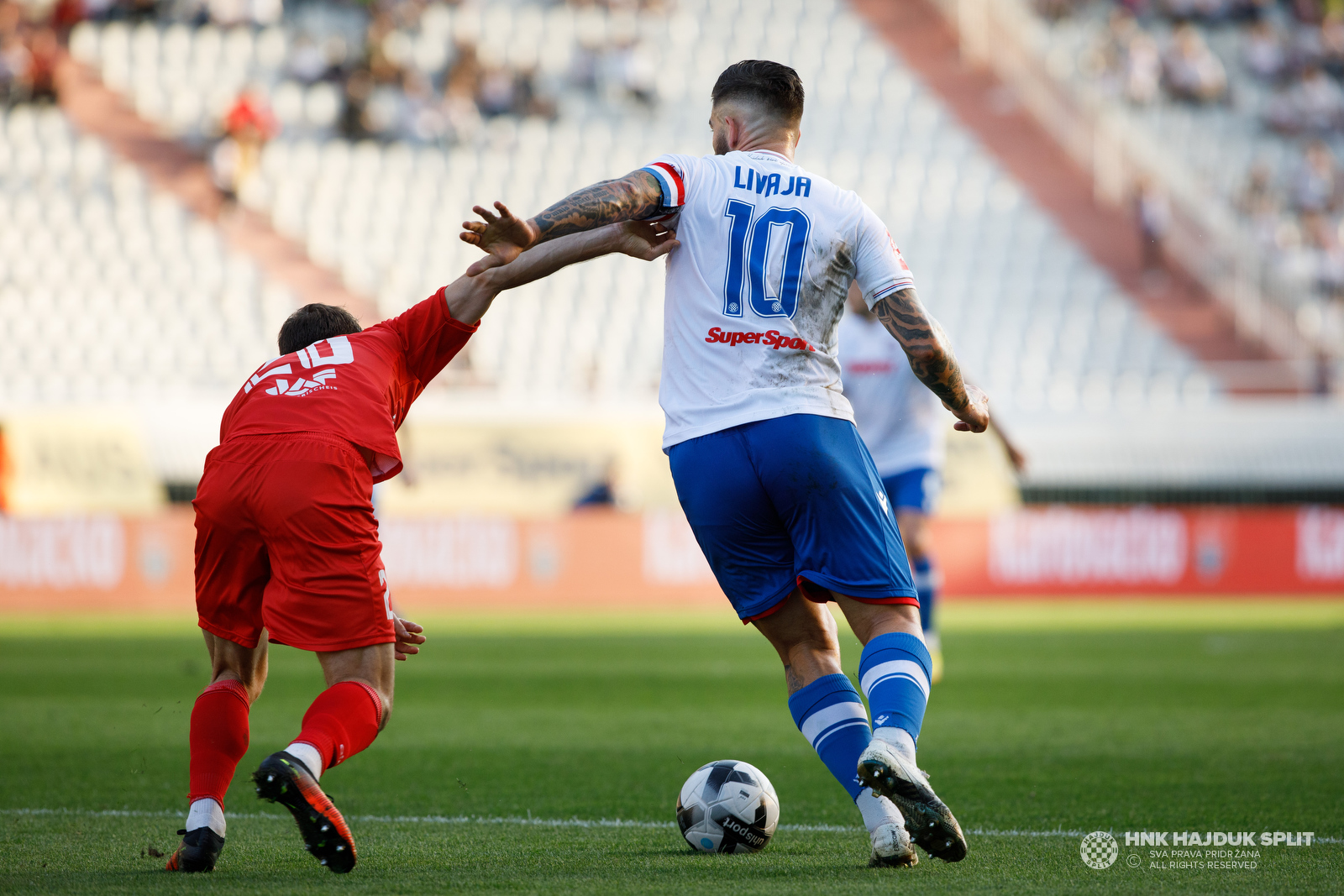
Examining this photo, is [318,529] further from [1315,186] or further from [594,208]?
[1315,186]

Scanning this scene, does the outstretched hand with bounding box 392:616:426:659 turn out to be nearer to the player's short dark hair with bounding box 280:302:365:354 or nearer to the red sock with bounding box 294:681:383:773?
the red sock with bounding box 294:681:383:773

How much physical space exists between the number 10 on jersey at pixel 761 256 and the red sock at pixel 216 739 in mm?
1739

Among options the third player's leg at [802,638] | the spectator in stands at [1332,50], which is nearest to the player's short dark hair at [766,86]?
the third player's leg at [802,638]

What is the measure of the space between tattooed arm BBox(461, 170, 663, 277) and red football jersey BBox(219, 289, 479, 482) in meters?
0.38

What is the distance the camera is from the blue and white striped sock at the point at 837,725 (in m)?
4.19

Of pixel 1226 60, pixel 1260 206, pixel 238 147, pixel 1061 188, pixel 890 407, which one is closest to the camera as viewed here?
pixel 890 407

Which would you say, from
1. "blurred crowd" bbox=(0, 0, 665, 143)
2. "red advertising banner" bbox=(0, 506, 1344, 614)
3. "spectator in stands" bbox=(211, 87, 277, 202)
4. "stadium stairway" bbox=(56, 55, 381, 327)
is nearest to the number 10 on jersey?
"red advertising banner" bbox=(0, 506, 1344, 614)

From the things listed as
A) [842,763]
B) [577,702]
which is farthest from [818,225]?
[577,702]

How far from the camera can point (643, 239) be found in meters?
4.30

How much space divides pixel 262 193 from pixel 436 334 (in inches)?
784

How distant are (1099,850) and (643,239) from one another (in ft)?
7.07

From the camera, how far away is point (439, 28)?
25.9 metres

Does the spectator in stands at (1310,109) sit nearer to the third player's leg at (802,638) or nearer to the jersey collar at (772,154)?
the jersey collar at (772,154)

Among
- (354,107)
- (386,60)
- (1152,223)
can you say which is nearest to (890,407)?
(1152,223)
